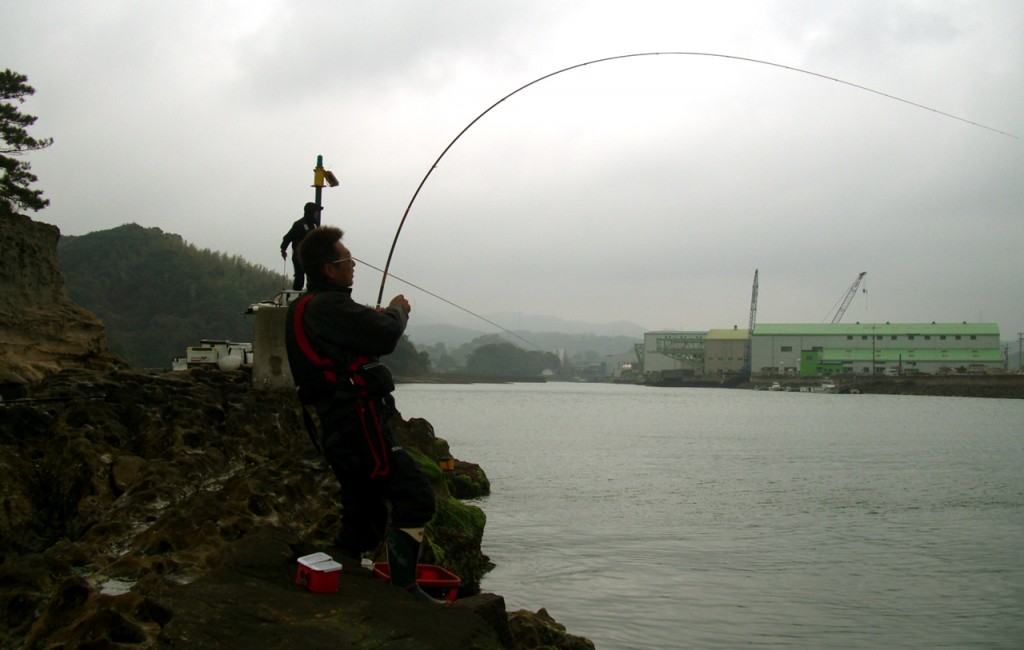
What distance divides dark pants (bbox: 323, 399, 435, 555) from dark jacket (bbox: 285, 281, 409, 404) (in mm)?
218

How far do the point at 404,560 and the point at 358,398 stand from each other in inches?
33.9

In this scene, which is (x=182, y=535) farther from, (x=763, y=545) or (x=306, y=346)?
(x=763, y=545)

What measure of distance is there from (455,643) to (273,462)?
528 centimetres

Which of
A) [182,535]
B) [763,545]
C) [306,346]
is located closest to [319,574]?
[306,346]

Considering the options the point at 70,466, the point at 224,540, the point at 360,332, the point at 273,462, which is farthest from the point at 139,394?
the point at 360,332

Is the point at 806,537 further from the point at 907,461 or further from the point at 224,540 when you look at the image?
the point at 907,461

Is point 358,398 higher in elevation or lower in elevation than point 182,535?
higher

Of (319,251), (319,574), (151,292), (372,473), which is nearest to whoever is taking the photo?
(319,574)

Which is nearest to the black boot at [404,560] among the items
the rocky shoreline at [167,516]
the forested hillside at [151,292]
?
the rocky shoreline at [167,516]

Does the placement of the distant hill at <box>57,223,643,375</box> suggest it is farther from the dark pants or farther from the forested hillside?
the dark pants

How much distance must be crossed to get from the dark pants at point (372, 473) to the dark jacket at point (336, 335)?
22cm

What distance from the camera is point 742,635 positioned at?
30.7 ft

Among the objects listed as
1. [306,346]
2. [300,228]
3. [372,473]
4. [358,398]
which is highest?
[300,228]

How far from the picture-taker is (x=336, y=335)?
14.9ft
